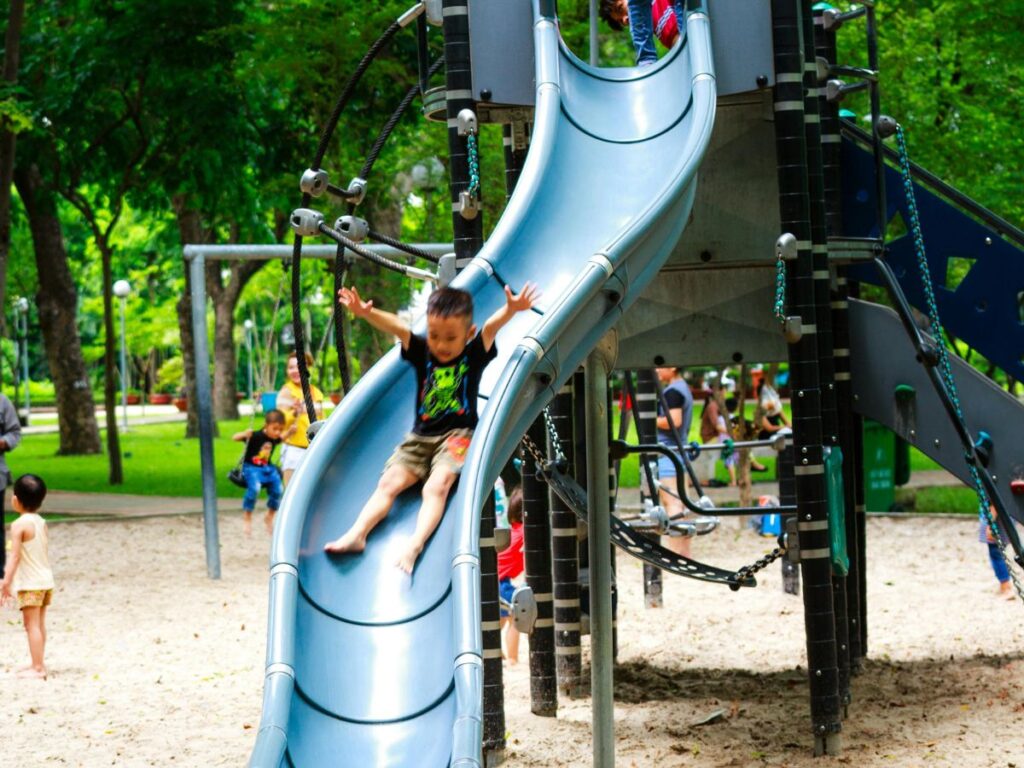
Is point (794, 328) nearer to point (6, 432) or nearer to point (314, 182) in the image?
point (314, 182)

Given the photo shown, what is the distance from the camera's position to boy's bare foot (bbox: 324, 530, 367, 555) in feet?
18.5

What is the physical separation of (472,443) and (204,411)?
8764mm

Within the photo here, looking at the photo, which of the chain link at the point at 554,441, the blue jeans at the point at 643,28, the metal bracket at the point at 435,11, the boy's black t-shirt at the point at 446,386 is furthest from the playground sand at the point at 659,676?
the blue jeans at the point at 643,28

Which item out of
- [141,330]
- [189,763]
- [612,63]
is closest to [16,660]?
[189,763]

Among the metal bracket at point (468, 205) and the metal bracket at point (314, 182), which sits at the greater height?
the metal bracket at point (314, 182)

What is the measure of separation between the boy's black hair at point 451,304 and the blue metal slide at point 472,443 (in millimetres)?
286

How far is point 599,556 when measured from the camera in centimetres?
694

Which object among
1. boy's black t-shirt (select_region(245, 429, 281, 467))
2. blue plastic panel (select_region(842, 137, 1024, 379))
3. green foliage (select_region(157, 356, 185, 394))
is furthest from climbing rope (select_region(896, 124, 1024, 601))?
green foliage (select_region(157, 356, 185, 394))

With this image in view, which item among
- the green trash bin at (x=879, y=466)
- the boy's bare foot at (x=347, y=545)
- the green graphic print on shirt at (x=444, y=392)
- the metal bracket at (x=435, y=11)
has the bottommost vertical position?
the green trash bin at (x=879, y=466)

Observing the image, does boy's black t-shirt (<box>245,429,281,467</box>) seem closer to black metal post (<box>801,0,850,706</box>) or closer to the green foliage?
black metal post (<box>801,0,850,706</box>)

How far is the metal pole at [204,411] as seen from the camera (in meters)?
13.8

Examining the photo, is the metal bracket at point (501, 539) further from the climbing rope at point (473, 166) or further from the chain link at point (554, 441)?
the climbing rope at point (473, 166)

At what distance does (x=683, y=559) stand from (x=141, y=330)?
51009 mm

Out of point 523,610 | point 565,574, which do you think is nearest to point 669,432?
point 565,574
